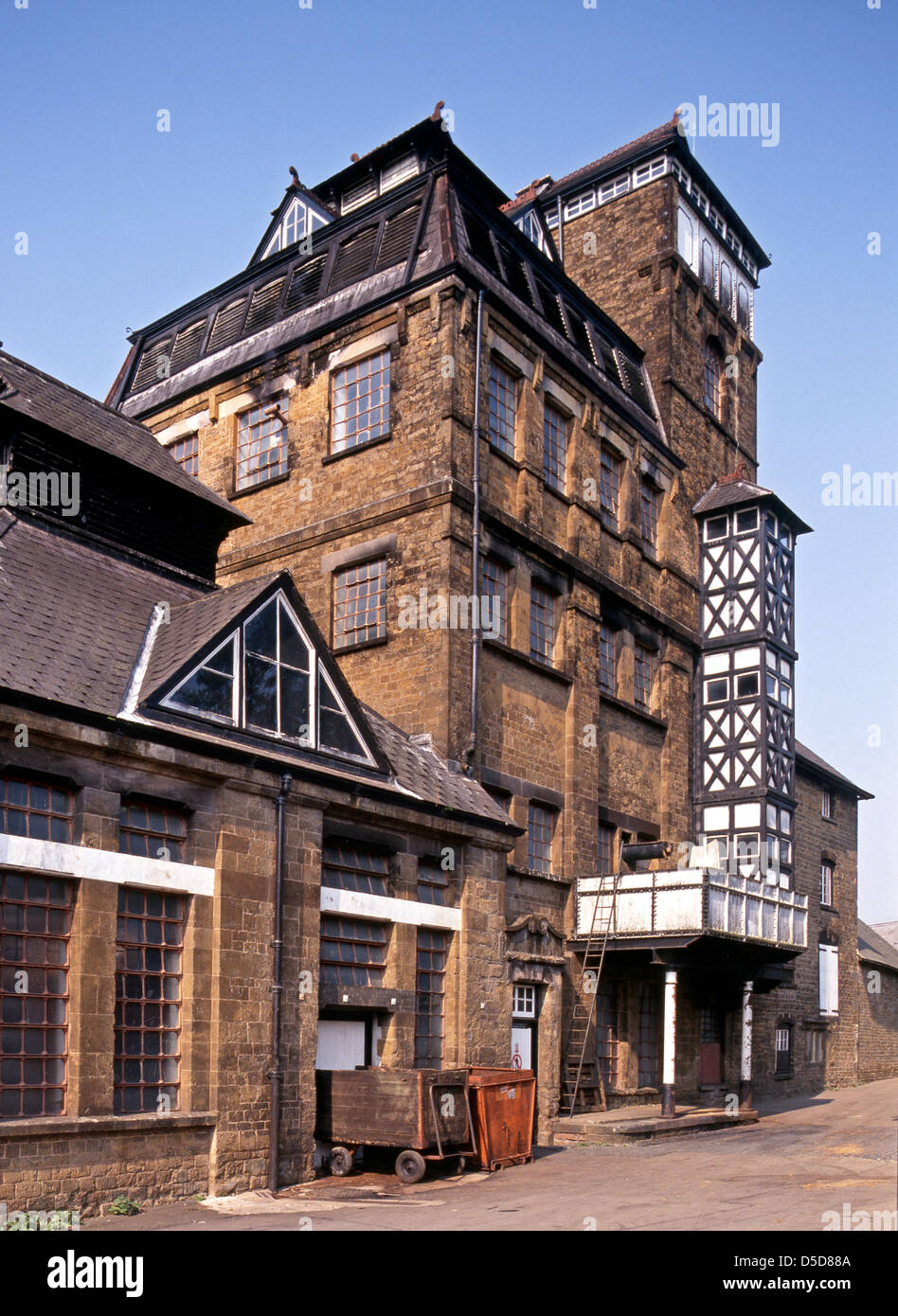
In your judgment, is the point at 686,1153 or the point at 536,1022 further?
the point at 536,1022

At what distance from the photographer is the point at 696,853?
78.7 ft

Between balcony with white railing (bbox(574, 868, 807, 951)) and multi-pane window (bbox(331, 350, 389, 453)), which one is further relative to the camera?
multi-pane window (bbox(331, 350, 389, 453))

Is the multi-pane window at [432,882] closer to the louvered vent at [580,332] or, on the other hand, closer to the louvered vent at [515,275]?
the louvered vent at [515,275]

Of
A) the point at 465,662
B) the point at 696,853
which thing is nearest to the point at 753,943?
the point at 696,853

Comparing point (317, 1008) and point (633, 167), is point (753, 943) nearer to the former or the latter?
point (317, 1008)

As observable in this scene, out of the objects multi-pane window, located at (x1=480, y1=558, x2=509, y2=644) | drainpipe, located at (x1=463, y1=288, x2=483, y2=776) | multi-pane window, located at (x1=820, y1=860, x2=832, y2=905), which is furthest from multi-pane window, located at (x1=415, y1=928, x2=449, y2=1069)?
multi-pane window, located at (x1=820, y1=860, x2=832, y2=905)

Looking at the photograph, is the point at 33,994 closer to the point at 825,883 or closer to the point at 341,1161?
the point at 341,1161

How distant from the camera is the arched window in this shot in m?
33.9

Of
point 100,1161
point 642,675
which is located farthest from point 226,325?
point 100,1161

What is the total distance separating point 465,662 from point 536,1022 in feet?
20.9

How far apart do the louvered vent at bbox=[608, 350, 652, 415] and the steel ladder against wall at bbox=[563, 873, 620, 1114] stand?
12.3 meters

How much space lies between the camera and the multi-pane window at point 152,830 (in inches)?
560

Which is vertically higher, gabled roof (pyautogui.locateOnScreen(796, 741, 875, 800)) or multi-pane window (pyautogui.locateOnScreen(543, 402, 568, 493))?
multi-pane window (pyautogui.locateOnScreen(543, 402, 568, 493))

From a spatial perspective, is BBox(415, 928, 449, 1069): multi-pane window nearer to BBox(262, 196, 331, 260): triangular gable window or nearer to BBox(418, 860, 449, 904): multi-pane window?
BBox(418, 860, 449, 904): multi-pane window
